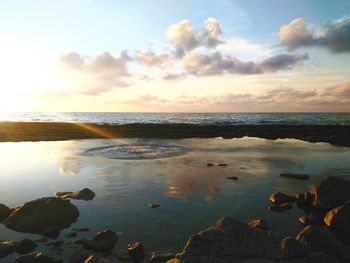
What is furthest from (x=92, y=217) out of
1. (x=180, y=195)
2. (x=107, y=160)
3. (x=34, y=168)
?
(x=107, y=160)

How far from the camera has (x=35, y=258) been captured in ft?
27.7

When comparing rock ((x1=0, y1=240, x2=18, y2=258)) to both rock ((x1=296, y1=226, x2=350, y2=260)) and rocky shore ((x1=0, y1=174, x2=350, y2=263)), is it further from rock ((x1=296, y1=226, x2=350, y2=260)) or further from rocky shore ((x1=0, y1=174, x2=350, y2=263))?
rock ((x1=296, y1=226, x2=350, y2=260))

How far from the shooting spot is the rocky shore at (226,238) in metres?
7.41

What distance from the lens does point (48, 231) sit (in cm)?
1054

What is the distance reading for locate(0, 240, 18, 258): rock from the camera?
29.5 feet

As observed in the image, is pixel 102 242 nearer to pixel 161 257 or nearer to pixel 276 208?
pixel 161 257

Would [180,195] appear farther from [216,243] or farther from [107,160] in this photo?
[107,160]

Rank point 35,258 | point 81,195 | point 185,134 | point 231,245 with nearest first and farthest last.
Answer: point 231,245 < point 35,258 < point 81,195 < point 185,134

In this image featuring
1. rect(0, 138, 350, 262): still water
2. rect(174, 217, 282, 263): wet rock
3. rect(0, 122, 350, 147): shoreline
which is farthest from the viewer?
rect(0, 122, 350, 147): shoreline

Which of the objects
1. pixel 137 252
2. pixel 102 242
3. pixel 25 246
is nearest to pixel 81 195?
pixel 25 246

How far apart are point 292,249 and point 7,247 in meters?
7.60

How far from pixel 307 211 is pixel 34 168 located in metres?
16.7

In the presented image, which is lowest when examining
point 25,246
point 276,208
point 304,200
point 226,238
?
point 25,246

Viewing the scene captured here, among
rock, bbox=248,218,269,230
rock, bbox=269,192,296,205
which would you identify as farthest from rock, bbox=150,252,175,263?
rock, bbox=269,192,296,205
